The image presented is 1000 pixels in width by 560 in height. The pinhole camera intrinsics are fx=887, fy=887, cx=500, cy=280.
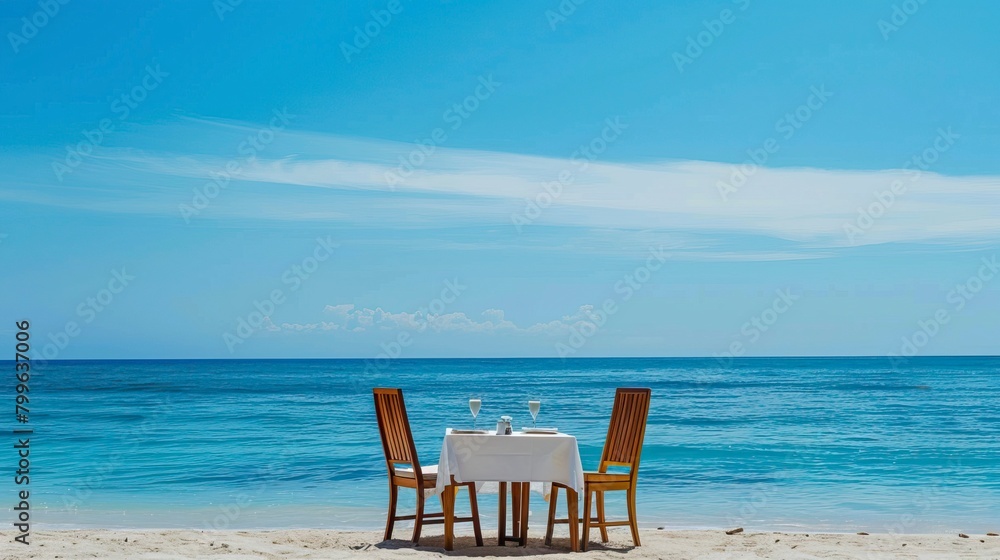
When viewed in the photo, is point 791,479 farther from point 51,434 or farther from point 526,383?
point 526,383

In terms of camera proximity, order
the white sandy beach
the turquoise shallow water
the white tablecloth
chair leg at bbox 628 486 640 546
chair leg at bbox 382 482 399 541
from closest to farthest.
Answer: the white sandy beach, the white tablecloth, chair leg at bbox 628 486 640 546, chair leg at bbox 382 482 399 541, the turquoise shallow water

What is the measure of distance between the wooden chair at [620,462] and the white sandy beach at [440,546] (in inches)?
7.1

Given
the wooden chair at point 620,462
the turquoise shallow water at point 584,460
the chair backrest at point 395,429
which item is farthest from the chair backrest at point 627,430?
the turquoise shallow water at point 584,460

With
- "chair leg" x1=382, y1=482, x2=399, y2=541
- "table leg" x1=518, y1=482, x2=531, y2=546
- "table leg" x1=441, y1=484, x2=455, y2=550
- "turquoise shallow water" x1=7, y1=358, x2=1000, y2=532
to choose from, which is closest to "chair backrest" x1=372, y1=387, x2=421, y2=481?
"chair leg" x1=382, y1=482, x2=399, y2=541

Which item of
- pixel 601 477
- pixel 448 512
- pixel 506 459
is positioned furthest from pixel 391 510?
pixel 601 477

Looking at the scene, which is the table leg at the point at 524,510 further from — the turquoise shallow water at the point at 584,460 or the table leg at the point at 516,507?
the turquoise shallow water at the point at 584,460

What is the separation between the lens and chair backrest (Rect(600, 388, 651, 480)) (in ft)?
21.8

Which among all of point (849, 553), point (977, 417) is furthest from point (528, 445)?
point (977, 417)

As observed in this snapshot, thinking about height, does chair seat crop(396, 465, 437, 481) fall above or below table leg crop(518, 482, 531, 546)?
above

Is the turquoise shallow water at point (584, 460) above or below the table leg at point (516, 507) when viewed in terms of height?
below

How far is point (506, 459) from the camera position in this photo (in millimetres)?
6227

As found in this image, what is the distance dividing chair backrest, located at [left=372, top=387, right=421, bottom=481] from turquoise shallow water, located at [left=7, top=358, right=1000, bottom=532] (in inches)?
74.8

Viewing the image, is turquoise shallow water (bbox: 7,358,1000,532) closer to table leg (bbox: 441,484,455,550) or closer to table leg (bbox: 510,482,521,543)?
table leg (bbox: 510,482,521,543)

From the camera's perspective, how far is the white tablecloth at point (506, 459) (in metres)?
6.22
